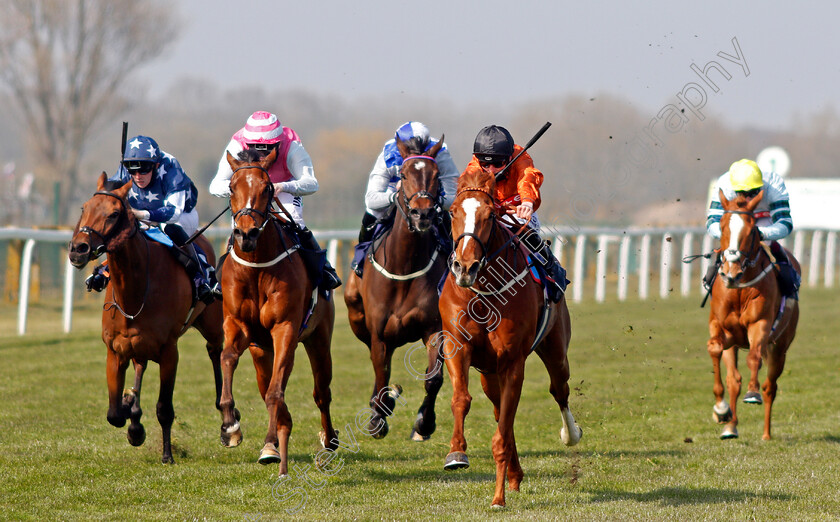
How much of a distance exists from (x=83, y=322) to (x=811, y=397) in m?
9.84

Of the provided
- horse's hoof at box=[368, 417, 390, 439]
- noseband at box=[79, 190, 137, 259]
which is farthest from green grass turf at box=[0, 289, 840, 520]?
noseband at box=[79, 190, 137, 259]

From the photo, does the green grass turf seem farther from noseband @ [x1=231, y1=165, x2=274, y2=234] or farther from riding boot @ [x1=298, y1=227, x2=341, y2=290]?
noseband @ [x1=231, y1=165, x2=274, y2=234]

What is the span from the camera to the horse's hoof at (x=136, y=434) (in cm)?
681

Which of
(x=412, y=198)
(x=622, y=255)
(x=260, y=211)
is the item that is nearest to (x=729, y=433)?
(x=412, y=198)

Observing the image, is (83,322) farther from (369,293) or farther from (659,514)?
(659,514)

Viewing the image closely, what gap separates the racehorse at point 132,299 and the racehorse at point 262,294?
750 mm

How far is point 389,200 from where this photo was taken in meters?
7.43

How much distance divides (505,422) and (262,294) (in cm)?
164

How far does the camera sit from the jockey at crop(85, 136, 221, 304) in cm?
708

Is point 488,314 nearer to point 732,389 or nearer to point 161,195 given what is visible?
point 161,195

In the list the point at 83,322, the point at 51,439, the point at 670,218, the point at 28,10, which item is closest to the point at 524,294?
the point at 51,439

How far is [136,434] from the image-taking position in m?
6.82

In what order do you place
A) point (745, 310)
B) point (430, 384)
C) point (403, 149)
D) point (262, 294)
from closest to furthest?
1. point (262, 294)
2. point (403, 149)
3. point (430, 384)
4. point (745, 310)

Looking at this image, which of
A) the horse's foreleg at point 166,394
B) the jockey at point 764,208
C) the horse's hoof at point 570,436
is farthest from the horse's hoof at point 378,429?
the jockey at point 764,208
